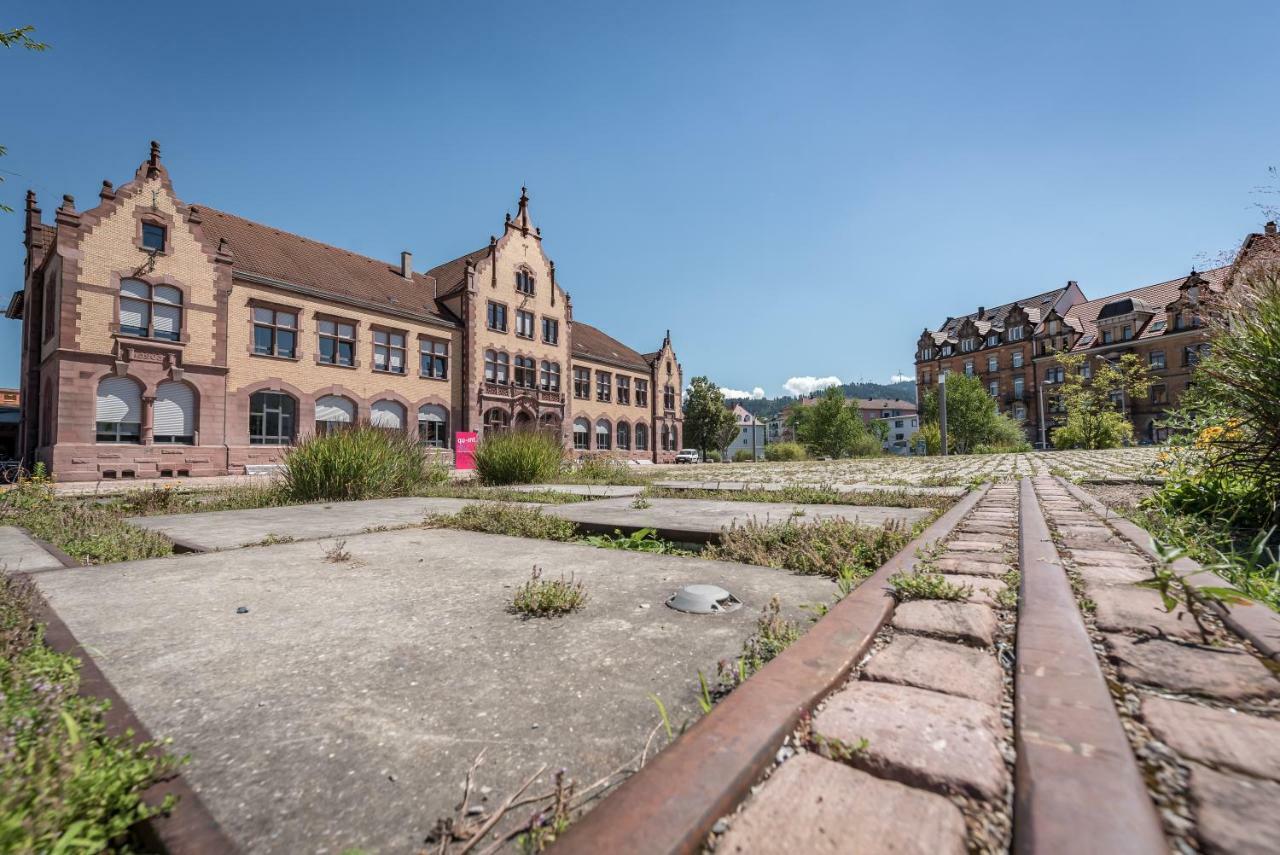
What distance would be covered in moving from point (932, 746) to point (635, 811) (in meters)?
0.63

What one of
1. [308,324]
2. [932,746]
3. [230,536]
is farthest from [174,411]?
[932,746]

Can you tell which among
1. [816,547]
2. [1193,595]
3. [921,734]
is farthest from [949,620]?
[816,547]

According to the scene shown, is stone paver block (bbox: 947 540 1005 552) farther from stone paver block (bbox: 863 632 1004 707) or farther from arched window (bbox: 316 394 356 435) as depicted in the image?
arched window (bbox: 316 394 356 435)

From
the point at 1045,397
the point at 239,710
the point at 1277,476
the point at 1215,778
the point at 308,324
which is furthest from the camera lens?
the point at 1045,397

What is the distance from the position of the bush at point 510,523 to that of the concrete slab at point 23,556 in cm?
215

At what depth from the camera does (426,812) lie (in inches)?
37.8

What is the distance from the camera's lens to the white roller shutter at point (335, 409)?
68.6 feet

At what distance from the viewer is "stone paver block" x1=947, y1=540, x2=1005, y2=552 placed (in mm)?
2771

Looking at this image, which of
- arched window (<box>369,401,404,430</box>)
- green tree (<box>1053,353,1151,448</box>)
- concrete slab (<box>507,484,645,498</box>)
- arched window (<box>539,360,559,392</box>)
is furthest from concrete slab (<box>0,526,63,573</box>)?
green tree (<box>1053,353,1151,448</box>)

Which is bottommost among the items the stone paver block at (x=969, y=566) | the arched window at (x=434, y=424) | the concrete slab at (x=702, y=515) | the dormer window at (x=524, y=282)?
the concrete slab at (x=702, y=515)

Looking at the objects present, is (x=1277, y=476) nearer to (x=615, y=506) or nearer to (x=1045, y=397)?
(x=615, y=506)

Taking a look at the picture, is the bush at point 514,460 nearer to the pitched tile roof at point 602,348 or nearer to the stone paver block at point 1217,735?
the stone paver block at point 1217,735

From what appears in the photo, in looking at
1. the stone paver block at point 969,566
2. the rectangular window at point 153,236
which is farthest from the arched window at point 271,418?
the stone paver block at point 969,566

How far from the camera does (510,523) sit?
169 inches
